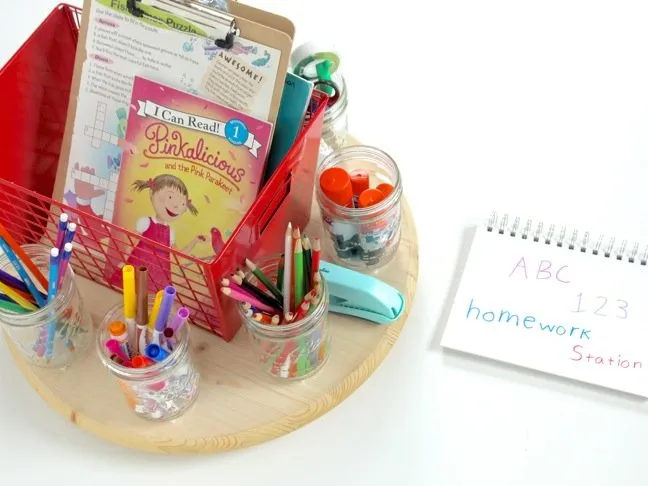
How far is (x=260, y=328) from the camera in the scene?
0.61 meters

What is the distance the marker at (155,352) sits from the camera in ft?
1.94

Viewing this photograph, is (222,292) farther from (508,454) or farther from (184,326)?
(508,454)

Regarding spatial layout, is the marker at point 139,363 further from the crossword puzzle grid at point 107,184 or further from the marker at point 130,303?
the crossword puzzle grid at point 107,184

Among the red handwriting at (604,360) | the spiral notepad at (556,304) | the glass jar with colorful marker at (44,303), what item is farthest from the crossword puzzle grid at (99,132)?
the red handwriting at (604,360)

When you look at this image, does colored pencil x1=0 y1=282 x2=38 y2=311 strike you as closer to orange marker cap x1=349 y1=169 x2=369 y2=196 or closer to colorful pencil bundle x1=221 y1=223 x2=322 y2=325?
colorful pencil bundle x1=221 y1=223 x2=322 y2=325

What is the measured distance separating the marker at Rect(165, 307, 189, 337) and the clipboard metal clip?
0.21 meters

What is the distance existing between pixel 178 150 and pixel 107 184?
81 millimetres

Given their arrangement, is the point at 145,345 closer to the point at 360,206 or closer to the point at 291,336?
the point at 291,336

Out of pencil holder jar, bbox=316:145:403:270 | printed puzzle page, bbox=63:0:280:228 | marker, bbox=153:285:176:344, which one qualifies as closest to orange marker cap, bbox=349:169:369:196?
pencil holder jar, bbox=316:145:403:270

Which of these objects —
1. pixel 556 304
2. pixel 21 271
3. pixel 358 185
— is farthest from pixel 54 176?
pixel 556 304

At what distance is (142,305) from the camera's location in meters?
0.58

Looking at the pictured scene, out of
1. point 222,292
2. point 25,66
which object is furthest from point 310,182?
point 25,66

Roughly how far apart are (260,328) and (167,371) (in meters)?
0.08

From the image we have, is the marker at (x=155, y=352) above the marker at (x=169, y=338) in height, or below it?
below
